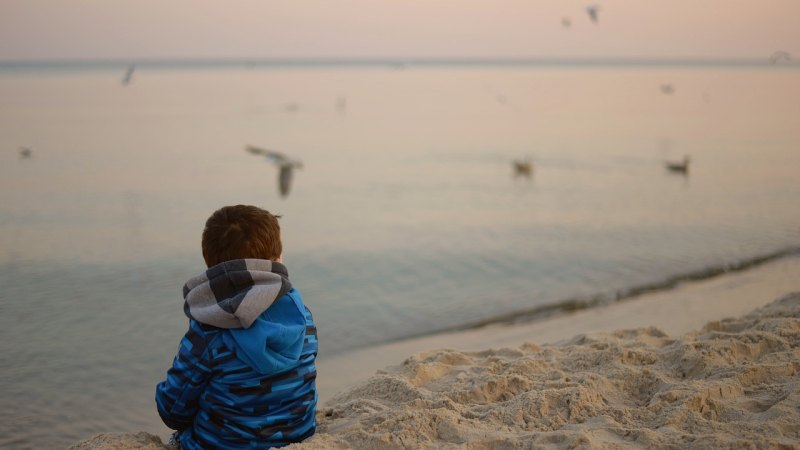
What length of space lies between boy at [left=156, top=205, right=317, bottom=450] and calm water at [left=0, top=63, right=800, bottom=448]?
2445 millimetres

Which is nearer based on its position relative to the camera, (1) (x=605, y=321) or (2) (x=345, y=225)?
(1) (x=605, y=321)

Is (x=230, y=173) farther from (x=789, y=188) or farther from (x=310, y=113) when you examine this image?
(x=310, y=113)

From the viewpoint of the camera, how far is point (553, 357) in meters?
5.10

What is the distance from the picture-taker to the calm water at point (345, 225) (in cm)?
727

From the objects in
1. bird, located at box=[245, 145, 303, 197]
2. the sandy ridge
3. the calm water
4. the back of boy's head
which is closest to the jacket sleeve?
the back of boy's head

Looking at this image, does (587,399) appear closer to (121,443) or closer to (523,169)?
(121,443)

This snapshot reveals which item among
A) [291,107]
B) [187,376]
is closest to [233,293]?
[187,376]

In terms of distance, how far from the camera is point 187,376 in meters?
3.18

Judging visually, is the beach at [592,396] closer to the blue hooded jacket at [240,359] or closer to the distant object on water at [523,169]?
the blue hooded jacket at [240,359]

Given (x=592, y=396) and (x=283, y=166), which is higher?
(x=283, y=166)

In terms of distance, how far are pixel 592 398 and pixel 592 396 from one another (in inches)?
1.0

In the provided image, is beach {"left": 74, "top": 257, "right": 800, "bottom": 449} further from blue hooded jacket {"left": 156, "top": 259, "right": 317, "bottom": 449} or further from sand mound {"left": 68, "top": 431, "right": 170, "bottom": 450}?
blue hooded jacket {"left": 156, "top": 259, "right": 317, "bottom": 449}

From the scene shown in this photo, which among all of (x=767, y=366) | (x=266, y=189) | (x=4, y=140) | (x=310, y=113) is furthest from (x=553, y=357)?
(x=310, y=113)

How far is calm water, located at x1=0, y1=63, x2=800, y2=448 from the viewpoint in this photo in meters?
7.27
